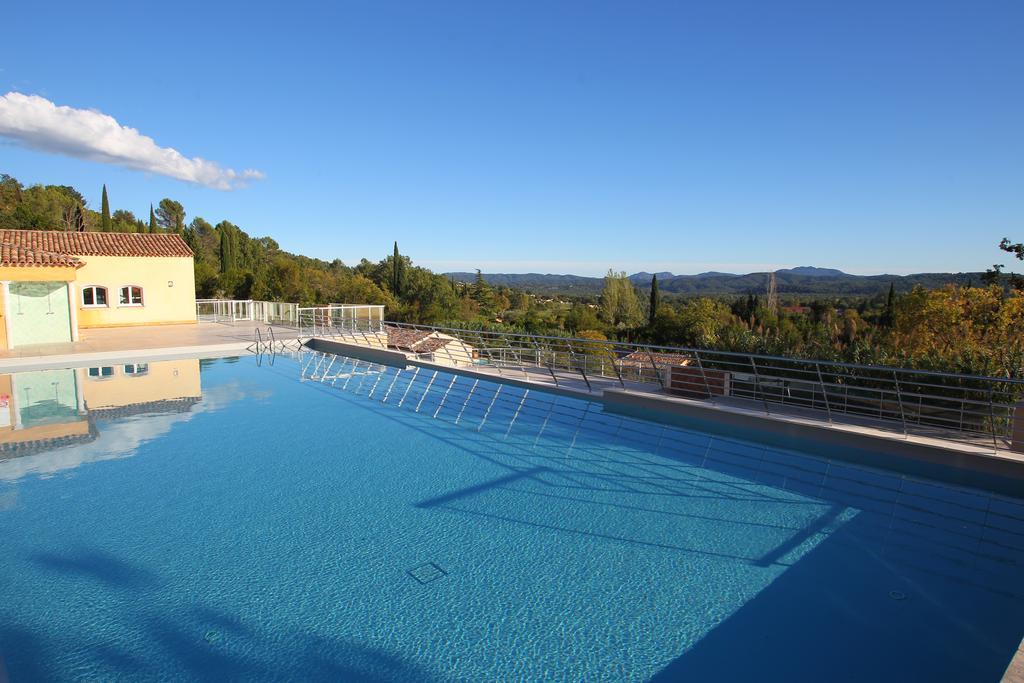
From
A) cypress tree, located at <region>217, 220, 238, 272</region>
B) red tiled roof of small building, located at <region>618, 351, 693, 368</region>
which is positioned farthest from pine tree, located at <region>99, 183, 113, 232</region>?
red tiled roof of small building, located at <region>618, 351, 693, 368</region>

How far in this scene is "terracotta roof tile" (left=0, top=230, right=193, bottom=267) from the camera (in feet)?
46.9

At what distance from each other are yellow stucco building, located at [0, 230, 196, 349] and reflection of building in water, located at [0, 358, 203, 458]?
13.6ft

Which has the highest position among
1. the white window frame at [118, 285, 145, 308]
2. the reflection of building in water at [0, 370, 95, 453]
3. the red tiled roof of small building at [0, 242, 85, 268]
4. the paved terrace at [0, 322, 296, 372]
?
the red tiled roof of small building at [0, 242, 85, 268]

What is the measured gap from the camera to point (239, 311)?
19906mm

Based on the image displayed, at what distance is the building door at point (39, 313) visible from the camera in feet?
46.2

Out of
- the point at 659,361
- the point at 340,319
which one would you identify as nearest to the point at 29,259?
the point at 340,319

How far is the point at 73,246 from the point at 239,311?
16.7 ft

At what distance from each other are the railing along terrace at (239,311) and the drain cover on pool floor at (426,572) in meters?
15.6

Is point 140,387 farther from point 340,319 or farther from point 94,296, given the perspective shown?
point 94,296

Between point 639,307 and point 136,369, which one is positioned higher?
point 639,307

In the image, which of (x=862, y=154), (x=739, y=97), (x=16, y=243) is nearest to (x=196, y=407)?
(x=16, y=243)

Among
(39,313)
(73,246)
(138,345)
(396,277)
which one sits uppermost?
(73,246)

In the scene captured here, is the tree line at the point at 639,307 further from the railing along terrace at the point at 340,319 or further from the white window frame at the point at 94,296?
the white window frame at the point at 94,296

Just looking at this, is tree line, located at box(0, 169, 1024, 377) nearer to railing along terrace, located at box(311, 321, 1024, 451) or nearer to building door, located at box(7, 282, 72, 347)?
railing along terrace, located at box(311, 321, 1024, 451)
